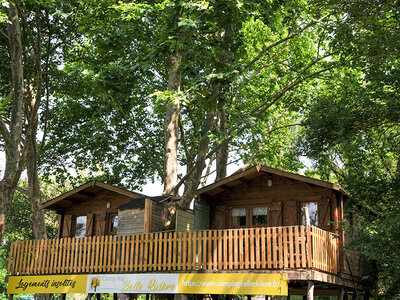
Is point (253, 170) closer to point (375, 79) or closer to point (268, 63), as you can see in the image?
point (375, 79)

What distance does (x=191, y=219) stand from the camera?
17859 millimetres

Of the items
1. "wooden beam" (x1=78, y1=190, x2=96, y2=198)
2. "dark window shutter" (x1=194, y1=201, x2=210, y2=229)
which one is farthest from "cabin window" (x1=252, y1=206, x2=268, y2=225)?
"wooden beam" (x1=78, y1=190, x2=96, y2=198)

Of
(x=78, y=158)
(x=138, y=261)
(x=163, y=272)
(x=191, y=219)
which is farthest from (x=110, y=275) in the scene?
(x=78, y=158)

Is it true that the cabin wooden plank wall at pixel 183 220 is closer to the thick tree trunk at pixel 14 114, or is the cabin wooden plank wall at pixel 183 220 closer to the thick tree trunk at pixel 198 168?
the thick tree trunk at pixel 198 168

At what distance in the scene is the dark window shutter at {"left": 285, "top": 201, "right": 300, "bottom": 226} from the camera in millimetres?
18125

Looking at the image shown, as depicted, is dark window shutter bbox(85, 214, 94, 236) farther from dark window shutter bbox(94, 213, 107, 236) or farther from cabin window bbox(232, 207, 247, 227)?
cabin window bbox(232, 207, 247, 227)

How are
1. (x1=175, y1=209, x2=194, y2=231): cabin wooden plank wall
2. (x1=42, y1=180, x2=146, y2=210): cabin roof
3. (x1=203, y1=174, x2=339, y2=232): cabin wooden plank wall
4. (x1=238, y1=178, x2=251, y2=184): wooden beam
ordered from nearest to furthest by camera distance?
(x1=175, y1=209, x2=194, y2=231): cabin wooden plank wall → (x1=203, y1=174, x2=339, y2=232): cabin wooden plank wall → (x1=238, y1=178, x2=251, y2=184): wooden beam → (x1=42, y1=180, x2=146, y2=210): cabin roof

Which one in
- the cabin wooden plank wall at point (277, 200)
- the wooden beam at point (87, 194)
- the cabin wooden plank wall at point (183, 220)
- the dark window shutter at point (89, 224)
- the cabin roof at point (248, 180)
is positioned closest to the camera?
the cabin wooden plank wall at point (183, 220)

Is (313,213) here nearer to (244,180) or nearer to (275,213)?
(275,213)

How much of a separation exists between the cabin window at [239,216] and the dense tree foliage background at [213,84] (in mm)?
2346

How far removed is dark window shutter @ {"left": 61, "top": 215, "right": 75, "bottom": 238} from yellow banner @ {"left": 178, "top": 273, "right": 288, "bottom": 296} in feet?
34.3

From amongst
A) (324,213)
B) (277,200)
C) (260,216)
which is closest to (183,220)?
(260,216)

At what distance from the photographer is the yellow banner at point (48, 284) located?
621 inches

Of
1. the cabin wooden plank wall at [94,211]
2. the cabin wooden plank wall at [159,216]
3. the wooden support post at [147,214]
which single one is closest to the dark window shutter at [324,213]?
the cabin wooden plank wall at [159,216]
